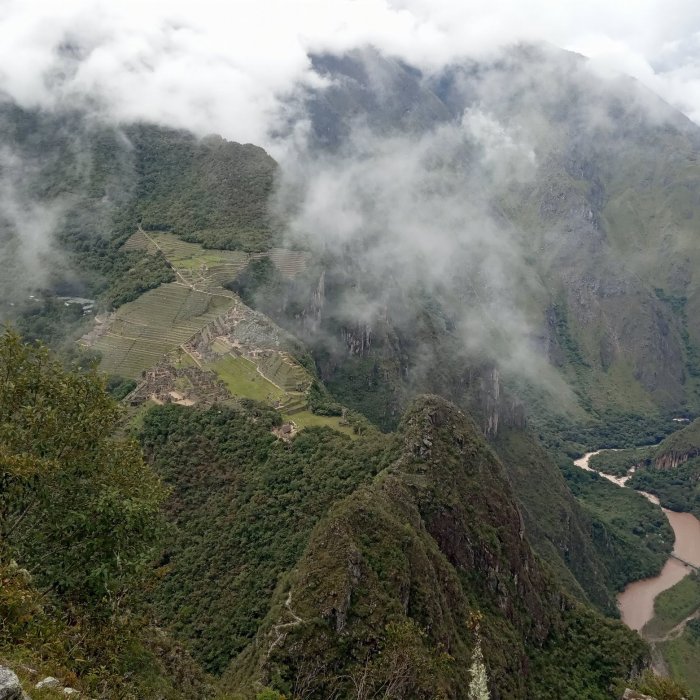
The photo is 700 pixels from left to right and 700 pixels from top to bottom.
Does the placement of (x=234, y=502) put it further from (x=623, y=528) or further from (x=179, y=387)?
(x=623, y=528)

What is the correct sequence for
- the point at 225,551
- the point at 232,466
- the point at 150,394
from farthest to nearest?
the point at 150,394 → the point at 232,466 → the point at 225,551

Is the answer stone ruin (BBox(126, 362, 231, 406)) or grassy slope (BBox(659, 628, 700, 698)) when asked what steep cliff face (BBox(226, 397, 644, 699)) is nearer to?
stone ruin (BBox(126, 362, 231, 406))

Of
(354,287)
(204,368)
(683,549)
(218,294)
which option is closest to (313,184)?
(354,287)

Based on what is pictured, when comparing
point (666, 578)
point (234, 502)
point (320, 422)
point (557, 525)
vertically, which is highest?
point (234, 502)

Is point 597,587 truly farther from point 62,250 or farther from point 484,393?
point 62,250

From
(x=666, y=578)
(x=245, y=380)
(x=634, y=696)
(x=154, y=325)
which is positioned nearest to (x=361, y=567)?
(x=634, y=696)

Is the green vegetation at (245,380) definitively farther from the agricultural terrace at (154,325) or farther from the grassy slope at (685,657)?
the grassy slope at (685,657)

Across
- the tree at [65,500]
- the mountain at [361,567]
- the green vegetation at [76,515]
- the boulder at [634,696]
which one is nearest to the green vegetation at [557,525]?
the mountain at [361,567]
